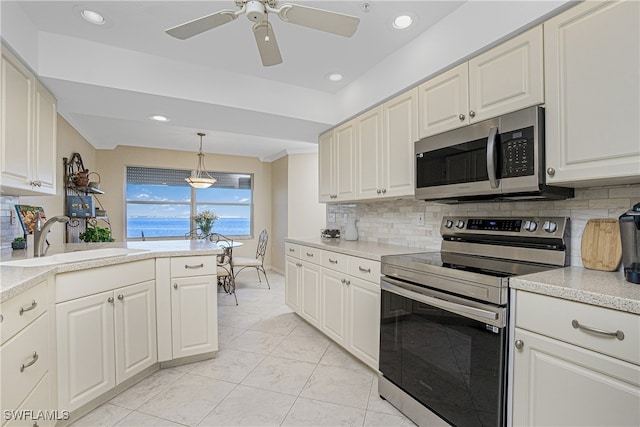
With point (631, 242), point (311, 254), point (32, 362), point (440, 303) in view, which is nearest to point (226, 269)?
point (311, 254)

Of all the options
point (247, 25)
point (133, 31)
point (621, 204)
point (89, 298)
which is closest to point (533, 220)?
point (621, 204)

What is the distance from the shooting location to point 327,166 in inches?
137

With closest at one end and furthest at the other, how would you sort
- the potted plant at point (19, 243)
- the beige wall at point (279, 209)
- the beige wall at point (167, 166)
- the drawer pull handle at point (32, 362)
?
1. the drawer pull handle at point (32, 362)
2. the potted plant at point (19, 243)
3. the beige wall at point (167, 166)
4. the beige wall at point (279, 209)

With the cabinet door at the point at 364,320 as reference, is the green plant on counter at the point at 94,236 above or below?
above

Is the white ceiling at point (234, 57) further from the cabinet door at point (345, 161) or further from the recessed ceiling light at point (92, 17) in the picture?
the cabinet door at point (345, 161)

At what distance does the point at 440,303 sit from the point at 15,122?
2712mm

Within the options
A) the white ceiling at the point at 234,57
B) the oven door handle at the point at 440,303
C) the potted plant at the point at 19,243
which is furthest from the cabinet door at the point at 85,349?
the oven door handle at the point at 440,303

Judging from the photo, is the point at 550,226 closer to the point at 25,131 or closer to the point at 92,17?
the point at 92,17

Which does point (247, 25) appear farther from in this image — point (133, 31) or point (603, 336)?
point (603, 336)

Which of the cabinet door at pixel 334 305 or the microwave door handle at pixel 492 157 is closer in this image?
the microwave door handle at pixel 492 157

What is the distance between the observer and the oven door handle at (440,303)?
139 cm

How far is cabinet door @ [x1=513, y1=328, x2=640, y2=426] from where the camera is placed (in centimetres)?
103

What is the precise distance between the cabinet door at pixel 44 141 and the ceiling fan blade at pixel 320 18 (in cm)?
193

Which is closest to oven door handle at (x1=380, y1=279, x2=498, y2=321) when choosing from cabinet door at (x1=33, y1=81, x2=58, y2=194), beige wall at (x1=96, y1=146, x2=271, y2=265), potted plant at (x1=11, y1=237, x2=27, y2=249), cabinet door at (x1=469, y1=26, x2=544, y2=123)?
cabinet door at (x1=469, y1=26, x2=544, y2=123)
